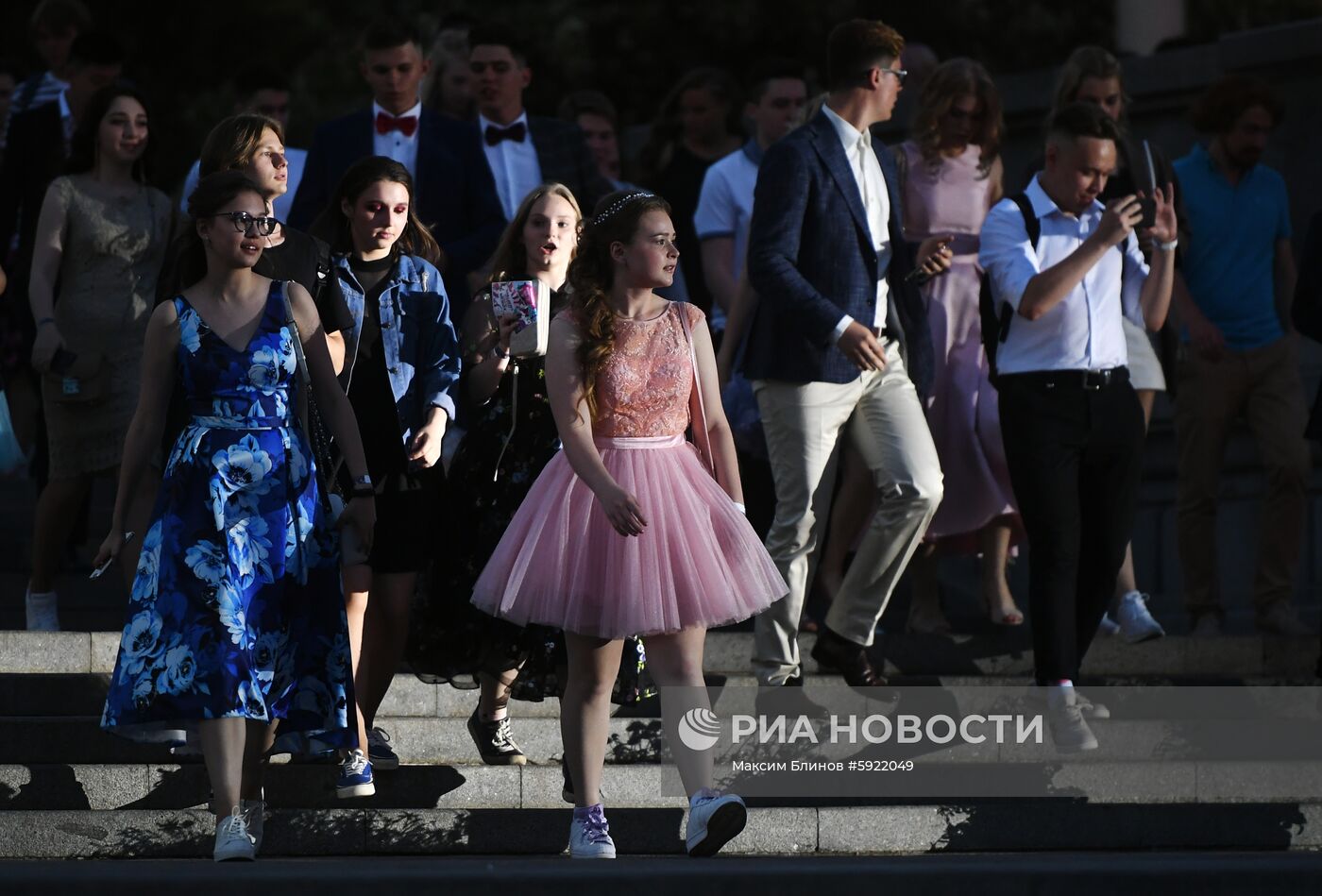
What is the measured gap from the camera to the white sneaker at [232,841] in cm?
681

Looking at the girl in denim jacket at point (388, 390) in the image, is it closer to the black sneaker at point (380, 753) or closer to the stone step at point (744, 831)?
the black sneaker at point (380, 753)

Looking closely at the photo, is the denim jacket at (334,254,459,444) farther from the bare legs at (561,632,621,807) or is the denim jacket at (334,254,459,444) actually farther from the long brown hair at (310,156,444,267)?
the bare legs at (561,632,621,807)

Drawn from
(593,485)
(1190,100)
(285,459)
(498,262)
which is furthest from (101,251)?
(1190,100)

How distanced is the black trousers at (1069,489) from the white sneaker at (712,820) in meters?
2.06

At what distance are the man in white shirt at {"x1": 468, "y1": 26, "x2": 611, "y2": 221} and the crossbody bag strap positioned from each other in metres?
3.16

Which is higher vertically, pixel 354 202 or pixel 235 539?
pixel 354 202

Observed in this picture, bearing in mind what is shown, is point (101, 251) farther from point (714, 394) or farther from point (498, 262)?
point (714, 394)

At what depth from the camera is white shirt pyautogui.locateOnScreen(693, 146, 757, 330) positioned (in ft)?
34.6

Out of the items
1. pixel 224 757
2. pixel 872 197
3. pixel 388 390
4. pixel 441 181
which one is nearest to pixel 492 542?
pixel 388 390

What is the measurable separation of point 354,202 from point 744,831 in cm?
243

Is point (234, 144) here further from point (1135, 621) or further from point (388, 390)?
point (1135, 621)

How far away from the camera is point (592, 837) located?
23.1ft

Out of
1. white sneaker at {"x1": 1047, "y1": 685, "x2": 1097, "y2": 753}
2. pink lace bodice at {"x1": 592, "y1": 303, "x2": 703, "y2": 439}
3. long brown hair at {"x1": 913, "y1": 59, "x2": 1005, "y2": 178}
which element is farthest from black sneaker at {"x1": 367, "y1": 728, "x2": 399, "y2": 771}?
long brown hair at {"x1": 913, "y1": 59, "x2": 1005, "y2": 178}

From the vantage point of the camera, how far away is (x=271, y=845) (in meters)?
7.48
